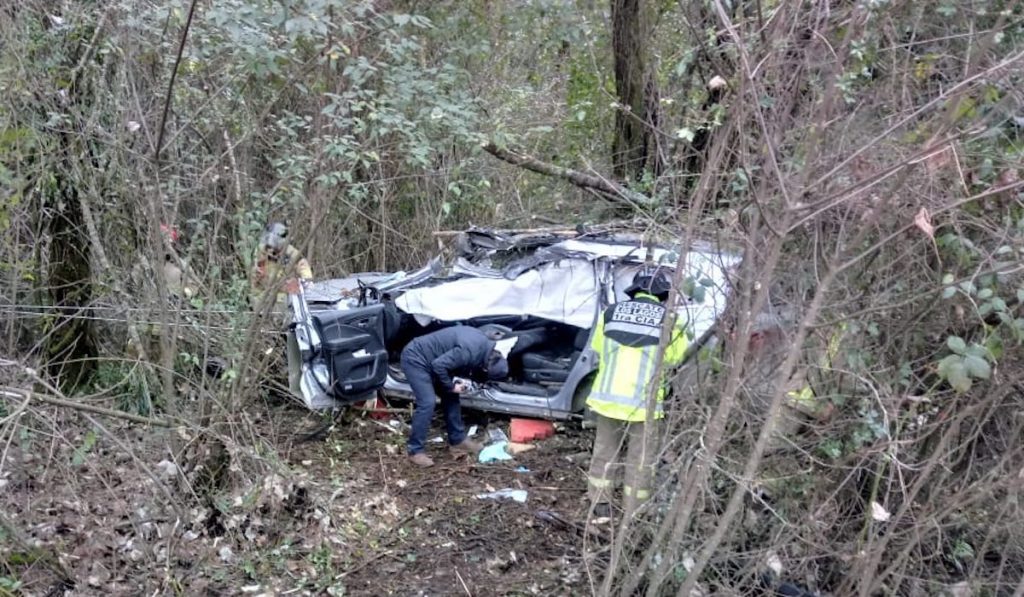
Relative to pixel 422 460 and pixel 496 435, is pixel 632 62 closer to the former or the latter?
pixel 496 435

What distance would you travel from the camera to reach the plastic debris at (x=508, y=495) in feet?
18.6

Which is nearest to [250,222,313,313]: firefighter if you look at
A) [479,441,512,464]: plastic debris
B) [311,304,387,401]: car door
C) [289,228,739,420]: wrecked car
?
[311,304,387,401]: car door

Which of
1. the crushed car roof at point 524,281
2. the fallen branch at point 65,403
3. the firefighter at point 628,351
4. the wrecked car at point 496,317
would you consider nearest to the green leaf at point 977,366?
the firefighter at point 628,351

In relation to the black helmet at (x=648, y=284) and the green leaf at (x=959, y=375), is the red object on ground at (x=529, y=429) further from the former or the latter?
the green leaf at (x=959, y=375)

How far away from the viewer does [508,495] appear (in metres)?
5.74

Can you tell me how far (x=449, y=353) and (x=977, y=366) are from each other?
389 cm

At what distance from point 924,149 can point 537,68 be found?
33.7 ft

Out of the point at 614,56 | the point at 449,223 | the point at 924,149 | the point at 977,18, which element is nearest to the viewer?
the point at 924,149

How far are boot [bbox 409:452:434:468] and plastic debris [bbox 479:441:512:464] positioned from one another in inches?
15.5

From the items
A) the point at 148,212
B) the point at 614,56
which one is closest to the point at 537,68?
the point at 614,56

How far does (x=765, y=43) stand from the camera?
3.01 metres

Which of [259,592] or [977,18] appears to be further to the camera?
[259,592]

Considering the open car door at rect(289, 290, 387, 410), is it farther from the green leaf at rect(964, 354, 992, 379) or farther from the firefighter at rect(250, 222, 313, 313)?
the green leaf at rect(964, 354, 992, 379)

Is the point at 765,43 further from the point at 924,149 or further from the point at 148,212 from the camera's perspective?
the point at 148,212
